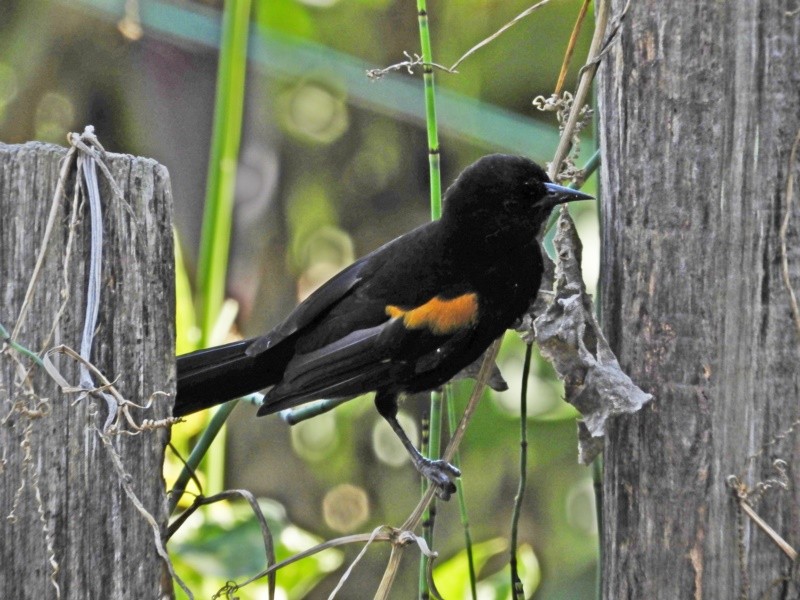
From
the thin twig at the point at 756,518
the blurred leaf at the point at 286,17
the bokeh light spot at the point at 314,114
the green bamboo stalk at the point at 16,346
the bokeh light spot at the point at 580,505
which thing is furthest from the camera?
the bokeh light spot at the point at 314,114

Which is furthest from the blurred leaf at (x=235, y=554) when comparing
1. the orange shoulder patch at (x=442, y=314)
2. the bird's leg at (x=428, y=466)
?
the orange shoulder patch at (x=442, y=314)

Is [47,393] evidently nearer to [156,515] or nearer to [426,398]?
[156,515]

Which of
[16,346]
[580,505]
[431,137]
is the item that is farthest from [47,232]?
[580,505]

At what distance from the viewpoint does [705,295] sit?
Result: 5.21 feet

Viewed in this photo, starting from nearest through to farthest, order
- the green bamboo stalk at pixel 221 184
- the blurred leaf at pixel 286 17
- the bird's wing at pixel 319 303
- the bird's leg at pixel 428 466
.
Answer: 1. the bird's leg at pixel 428 466
2. the bird's wing at pixel 319 303
3. the green bamboo stalk at pixel 221 184
4. the blurred leaf at pixel 286 17

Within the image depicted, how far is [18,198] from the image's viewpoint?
145 centimetres

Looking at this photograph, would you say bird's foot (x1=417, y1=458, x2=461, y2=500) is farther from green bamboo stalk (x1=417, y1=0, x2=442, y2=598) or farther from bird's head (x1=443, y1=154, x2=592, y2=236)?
bird's head (x1=443, y1=154, x2=592, y2=236)

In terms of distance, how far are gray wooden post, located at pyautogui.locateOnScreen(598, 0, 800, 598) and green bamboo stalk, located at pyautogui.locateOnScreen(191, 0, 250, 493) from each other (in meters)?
1.65

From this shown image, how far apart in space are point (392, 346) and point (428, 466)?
0.29 metres

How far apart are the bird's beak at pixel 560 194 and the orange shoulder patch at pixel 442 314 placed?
12.0 inches

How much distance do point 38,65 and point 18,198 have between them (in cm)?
238

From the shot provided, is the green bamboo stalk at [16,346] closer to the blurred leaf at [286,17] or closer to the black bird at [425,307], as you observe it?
the black bird at [425,307]

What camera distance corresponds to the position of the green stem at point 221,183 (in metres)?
3.09

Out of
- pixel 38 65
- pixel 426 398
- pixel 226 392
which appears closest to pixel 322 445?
pixel 426 398
